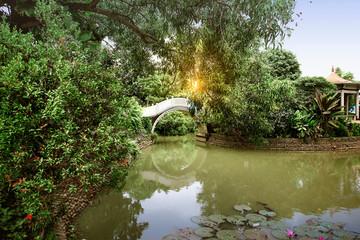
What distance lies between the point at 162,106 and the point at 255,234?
11.6 metres

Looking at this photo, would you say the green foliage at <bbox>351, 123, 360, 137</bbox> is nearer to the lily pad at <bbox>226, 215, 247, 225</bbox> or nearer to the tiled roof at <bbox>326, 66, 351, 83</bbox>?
the tiled roof at <bbox>326, 66, 351, 83</bbox>

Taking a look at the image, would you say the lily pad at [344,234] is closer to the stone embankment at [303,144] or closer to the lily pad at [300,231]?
the lily pad at [300,231]

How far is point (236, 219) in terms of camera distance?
14.7ft

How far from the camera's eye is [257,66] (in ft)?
46.3

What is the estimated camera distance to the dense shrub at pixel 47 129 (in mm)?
2566

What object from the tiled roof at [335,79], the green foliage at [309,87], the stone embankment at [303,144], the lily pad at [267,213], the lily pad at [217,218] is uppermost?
the tiled roof at [335,79]

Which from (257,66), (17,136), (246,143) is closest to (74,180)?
(17,136)

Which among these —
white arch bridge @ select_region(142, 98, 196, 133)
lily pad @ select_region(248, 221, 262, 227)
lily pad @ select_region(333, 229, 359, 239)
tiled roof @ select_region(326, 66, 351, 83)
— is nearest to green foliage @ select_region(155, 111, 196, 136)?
white arch bridge @ select_region(142, 98, 196, 133)

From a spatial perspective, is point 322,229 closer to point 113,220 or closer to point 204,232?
point 204,232

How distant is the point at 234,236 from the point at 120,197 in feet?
10.0

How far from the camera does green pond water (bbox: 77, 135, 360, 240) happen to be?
180 inches

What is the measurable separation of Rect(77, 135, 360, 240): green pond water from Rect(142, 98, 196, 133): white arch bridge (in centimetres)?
319

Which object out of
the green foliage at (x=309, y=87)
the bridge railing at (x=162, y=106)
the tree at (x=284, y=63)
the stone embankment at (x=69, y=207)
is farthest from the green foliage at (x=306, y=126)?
the stone embankment at (x=69, y=207)

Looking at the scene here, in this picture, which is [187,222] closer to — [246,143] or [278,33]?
[278,33]
